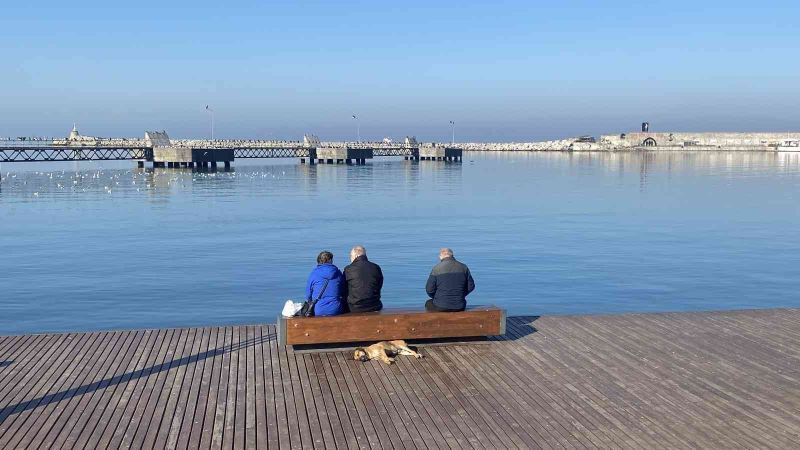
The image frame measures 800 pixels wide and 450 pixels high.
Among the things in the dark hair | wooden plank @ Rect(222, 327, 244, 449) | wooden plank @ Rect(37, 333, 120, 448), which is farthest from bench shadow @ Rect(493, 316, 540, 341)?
wooden plank @ Rect(37, 333, 120, 448)

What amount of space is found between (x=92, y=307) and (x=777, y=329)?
54.2 ft

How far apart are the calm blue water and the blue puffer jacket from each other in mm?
8560

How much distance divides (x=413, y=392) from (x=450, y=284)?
2.29 m

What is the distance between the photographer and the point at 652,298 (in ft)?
71.6

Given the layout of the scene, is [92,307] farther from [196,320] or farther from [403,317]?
[403,317]

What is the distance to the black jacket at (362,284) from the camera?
10.9 meters

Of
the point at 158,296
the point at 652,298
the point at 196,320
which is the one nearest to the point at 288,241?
the point at 158,296

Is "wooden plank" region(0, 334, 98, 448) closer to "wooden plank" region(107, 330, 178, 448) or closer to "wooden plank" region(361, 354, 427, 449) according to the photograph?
"wooden plank" region(107, 330, 178, 448)

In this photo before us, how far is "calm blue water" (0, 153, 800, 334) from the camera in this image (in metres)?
21.1

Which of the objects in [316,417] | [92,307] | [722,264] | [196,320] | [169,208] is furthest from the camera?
[169,208]

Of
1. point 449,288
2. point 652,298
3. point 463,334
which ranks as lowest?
point 652,298

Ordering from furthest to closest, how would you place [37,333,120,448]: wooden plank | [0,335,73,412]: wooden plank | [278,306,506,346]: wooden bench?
1. [278,306,506,346]: wooden bench
2. [0,335,73,412]: wooden plank
3. [37,333,120,448]: wooden plank

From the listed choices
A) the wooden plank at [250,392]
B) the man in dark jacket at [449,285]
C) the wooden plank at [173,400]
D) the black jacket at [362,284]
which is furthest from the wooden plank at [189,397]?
the man in dark jacket at [449,285]

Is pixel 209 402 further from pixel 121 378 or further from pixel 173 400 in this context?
pixel 121 378
